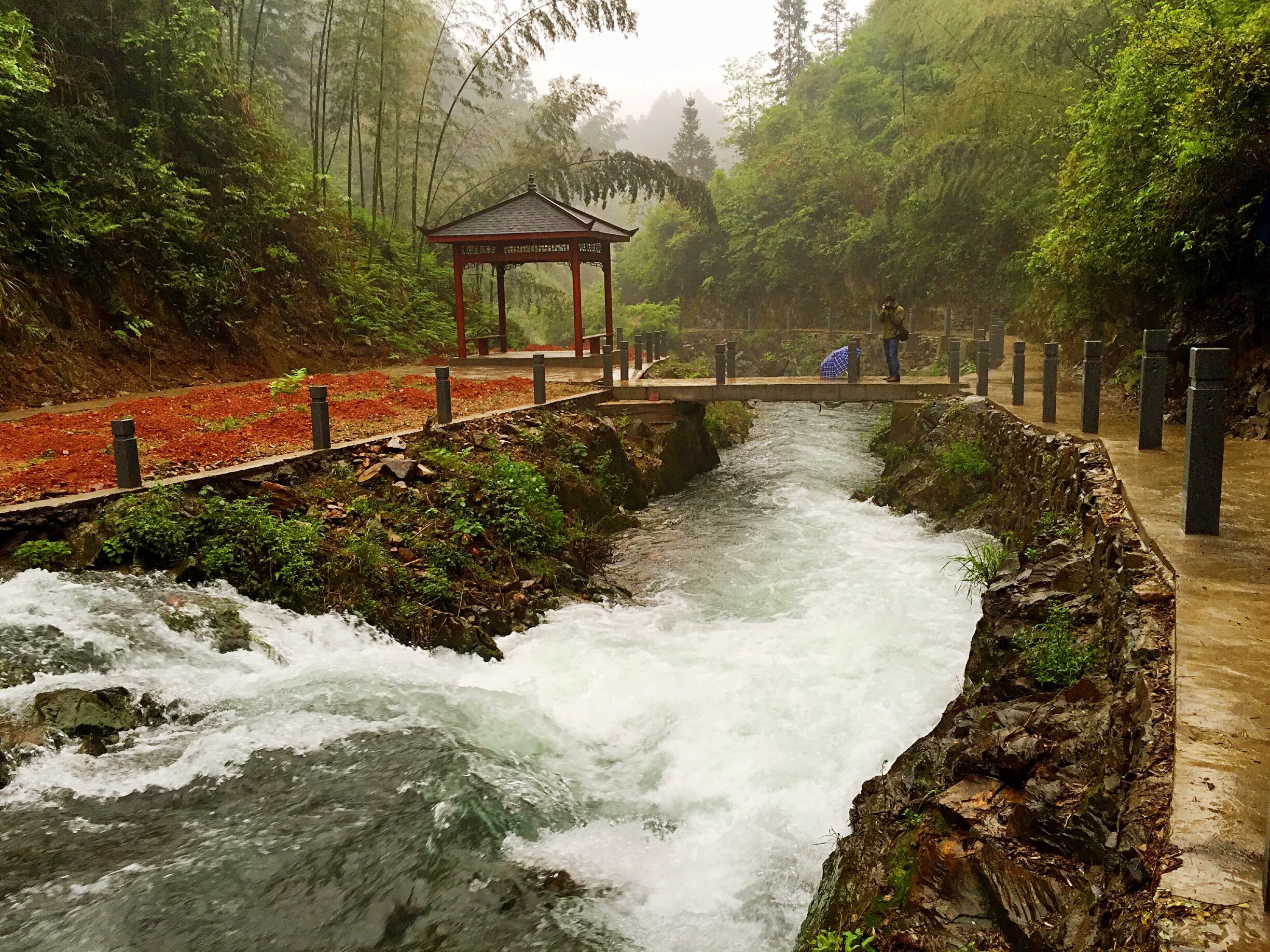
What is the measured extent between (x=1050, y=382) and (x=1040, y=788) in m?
7.44

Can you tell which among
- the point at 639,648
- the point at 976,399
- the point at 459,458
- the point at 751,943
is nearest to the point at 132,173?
the point at 459,458

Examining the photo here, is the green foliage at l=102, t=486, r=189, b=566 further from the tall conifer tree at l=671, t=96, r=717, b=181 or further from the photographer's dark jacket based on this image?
the tall conifer tree at l=671, t=96, r=717, b=181

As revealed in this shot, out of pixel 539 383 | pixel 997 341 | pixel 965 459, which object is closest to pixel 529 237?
pixel 539 383

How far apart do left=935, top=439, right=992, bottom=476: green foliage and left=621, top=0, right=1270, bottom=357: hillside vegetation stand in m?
2.73

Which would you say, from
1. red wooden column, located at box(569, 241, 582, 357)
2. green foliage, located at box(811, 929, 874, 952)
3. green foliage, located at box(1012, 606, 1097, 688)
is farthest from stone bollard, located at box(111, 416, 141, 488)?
red wooden column, located at box(569, 241, 582, 357)

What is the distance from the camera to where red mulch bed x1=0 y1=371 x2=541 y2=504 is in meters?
7.62

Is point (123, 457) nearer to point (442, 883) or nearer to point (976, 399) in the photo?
point (442, 883)

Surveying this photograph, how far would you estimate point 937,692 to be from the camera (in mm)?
6223

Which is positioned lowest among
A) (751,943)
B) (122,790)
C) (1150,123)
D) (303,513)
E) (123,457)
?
(751,943)

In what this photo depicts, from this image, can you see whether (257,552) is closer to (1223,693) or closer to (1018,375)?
(1223,693)

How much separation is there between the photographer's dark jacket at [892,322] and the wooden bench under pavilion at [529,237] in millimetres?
5638

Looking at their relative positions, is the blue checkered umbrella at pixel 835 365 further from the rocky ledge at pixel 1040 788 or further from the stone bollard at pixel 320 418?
the rocky ledge at pixel 1040 788

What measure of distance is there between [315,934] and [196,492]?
4.63m

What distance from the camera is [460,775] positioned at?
5148 mm
